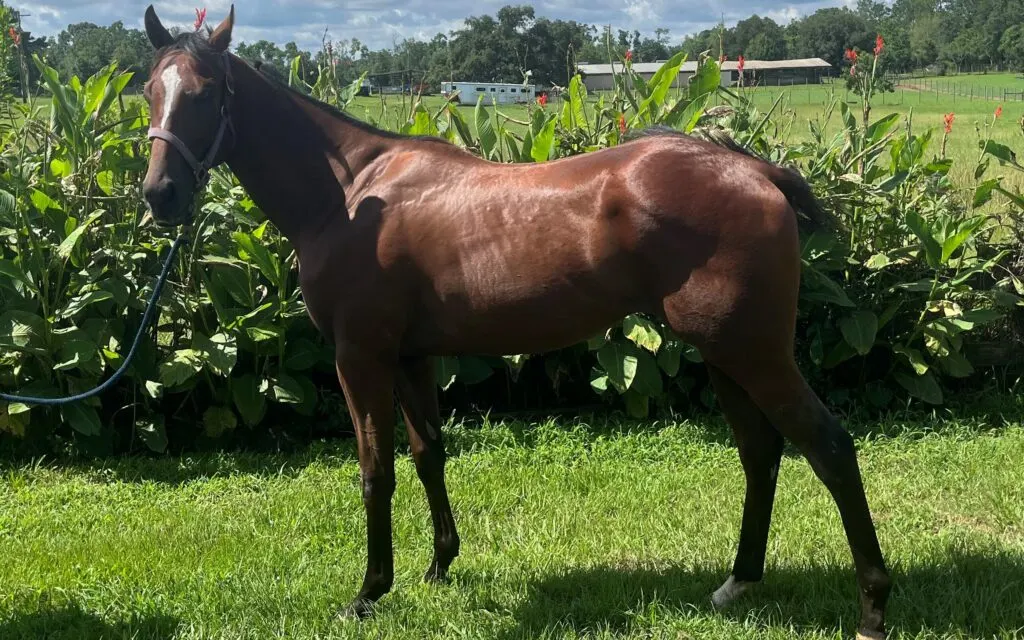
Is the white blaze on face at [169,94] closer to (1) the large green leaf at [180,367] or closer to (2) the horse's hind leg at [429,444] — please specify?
(2) the horse's hind leg at [429,444]

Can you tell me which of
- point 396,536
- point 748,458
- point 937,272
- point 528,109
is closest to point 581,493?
point 396,536

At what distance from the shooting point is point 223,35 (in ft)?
9.49

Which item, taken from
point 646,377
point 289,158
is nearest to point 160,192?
point 289,158

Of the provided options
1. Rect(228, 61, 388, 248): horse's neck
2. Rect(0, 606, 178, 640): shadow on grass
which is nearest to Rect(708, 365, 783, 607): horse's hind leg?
Rect(228, 61, 388, 248): horse's neck

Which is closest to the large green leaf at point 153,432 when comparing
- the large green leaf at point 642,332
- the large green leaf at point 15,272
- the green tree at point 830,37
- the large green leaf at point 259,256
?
the large green leaf at point 15,272

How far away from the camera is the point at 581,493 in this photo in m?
4.29

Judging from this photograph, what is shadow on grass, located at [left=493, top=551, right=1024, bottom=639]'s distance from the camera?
2.87 metres

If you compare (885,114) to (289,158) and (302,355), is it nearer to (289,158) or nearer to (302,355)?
(302,355)

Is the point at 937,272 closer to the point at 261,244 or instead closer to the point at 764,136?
the point at 764,136

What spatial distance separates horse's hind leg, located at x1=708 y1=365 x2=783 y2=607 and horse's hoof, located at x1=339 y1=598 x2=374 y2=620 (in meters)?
1.30

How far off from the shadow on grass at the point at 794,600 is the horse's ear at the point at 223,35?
2.33m

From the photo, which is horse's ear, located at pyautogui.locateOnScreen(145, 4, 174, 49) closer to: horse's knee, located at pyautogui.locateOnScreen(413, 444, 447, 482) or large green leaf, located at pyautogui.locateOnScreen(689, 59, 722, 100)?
horse's knee, located at pyautogui.locateOnScreen(413, 444, 447, 482)

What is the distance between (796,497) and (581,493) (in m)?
1.07

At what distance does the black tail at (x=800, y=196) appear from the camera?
278 cm
